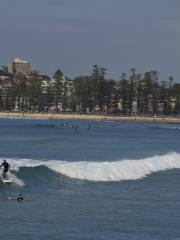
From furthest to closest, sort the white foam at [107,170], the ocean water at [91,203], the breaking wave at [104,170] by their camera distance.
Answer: the white foam at [107,170] → the breaking wave at [104,170] → the ocean water at [91,203]

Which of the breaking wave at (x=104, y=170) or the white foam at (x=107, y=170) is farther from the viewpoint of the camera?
the white foam at (x=107, y=170)

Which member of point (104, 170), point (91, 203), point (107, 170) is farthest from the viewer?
point (107, 170)

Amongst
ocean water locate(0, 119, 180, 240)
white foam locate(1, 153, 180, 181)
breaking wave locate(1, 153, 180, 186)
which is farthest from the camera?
white foam locate(1, 153, 180, 181)

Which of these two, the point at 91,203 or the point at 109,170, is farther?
the point at 109,170

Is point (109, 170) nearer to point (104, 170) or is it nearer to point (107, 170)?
point (107, 170)

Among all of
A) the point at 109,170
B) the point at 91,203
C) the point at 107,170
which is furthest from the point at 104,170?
the point at 91,203

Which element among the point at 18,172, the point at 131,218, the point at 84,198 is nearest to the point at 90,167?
the point at 18,172

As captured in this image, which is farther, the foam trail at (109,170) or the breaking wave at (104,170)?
the foam trail at (109,170)

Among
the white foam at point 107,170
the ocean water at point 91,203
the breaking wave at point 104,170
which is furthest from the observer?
the white foam at point 107,170

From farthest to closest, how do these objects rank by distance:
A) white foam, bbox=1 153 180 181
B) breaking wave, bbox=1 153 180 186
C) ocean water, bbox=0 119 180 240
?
1. white foam, bbox=1 153 180 181
2. breaking wave, bbox=1 153 180 186
3. ocean water, bbox=0 119 180 240

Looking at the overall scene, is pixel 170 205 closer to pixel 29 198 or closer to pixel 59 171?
pixel 29 198

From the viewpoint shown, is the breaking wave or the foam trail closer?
the breaking wave

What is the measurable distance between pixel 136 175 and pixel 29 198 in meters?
15.2

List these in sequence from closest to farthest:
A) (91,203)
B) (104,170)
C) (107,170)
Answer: (91,203) < (104,170) < (107,170)
